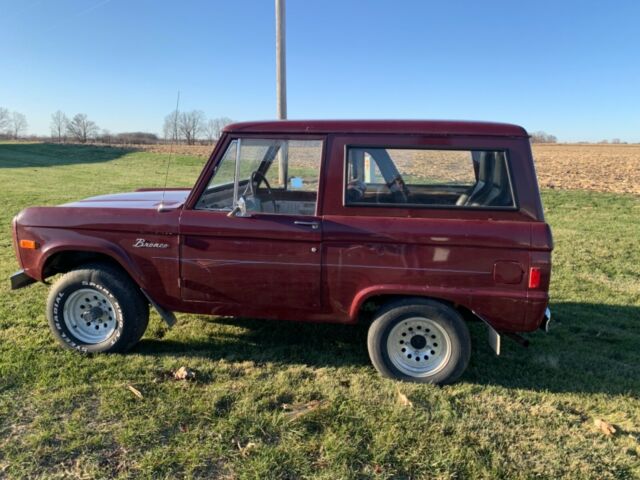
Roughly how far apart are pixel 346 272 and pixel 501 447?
1.45m

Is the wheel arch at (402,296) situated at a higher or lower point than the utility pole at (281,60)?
lower

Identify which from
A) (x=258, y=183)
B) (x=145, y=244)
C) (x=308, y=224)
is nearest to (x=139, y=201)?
(x=145, y=244)

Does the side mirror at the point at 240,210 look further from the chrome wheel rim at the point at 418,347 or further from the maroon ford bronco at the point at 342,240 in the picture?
the chrome wheel rim at the point at 418,347

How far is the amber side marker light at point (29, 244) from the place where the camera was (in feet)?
12.3

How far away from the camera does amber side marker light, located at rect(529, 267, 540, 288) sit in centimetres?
313

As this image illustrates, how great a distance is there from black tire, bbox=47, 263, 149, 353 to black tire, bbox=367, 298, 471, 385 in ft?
6.11

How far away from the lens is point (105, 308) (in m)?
3.84

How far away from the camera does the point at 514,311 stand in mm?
3230

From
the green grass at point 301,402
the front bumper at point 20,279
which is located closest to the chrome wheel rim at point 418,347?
the green grass at point 301,402

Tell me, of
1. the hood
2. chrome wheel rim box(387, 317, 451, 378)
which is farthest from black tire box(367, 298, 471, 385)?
the hood

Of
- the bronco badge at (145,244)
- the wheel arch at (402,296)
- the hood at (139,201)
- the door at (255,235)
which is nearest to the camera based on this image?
the wheel arch at (402,296)

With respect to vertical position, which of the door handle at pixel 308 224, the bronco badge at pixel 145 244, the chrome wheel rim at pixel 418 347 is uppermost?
the door handle at pixel 308 224

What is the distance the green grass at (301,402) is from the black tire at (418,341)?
0.12 metres

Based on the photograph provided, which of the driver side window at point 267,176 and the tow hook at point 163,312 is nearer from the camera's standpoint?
the driver side window at point 267,176
